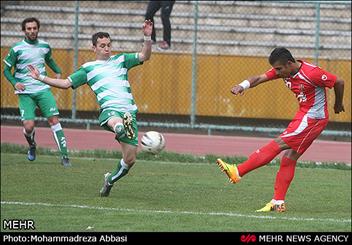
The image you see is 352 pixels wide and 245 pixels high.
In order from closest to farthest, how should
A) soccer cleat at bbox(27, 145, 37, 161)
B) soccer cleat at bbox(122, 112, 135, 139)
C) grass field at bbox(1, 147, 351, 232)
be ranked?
1. grass field at bbox(1, 147, 351, 232)
2. soccer cleat at bbox(122, 112, 135, 139)
3. soccer cleat at bbox(27, 145, 37, 161)

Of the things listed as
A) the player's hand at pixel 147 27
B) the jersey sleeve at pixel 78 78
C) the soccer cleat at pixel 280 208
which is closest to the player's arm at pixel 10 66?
the jersey sleeve at pixel 78 78

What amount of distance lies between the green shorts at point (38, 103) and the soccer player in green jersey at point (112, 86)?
146 inches

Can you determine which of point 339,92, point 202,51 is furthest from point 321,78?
point 202,51

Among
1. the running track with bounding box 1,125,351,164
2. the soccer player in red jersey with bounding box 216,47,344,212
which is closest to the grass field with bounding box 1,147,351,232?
the soccer player in red jersey with bounding box 216,47,344,212

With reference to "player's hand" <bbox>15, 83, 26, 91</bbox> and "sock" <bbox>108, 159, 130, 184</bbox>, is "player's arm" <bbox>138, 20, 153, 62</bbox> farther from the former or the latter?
"player's hand" <bbox>15, 83, 26, 91</bbox>

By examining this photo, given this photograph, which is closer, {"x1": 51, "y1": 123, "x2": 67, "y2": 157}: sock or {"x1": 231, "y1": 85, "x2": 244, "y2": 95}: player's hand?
{"x1": 231, "y1": 85, "x2": 244, "y2": 95}: player's hand

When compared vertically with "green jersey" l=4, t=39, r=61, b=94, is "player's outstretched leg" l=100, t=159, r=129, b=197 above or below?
below

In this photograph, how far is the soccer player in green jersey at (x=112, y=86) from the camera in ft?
44.7

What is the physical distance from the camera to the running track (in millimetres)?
20703

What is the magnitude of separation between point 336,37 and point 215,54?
300 centimetres

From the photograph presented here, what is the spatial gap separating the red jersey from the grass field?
3.94ft

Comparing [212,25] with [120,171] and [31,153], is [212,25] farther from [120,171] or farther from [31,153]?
[120,171]

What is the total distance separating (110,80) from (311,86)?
260 cm

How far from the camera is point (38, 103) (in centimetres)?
1761
